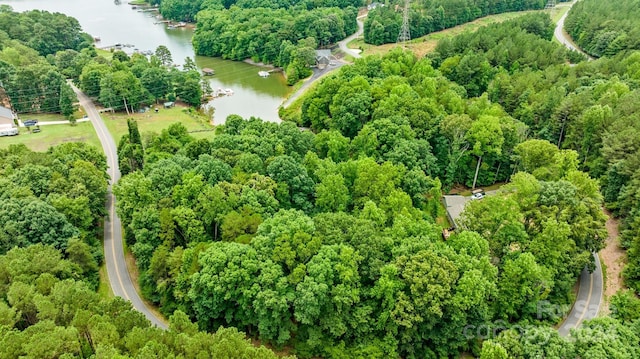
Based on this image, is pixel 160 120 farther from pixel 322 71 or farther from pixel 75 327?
pixel 75 327

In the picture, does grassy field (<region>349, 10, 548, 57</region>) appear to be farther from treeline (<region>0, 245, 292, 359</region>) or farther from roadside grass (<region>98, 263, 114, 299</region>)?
treeline (<region>0, 245, 292, 359</region>)

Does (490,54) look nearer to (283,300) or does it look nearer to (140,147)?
(140,147)

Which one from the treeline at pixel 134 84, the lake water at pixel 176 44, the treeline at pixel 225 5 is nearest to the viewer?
the treeline at pixel 134 84

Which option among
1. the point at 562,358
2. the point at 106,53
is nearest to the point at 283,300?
the point at 562,358

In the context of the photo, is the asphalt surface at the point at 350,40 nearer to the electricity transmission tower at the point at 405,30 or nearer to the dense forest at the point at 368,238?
the electricity transmission tower at the point at 405,30

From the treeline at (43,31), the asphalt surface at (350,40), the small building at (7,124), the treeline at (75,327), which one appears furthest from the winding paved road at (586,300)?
the treeline at (43,31)

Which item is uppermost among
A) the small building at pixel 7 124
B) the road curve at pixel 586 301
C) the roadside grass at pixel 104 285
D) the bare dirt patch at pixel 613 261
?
the small building at pixel 7 124

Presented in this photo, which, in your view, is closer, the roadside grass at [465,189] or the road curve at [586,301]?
the road curve at [586,301]
